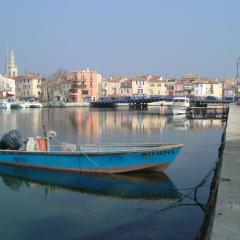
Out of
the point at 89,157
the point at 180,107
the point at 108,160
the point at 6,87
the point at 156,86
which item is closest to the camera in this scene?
the point at 89,157

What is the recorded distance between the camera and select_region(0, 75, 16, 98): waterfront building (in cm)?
14181

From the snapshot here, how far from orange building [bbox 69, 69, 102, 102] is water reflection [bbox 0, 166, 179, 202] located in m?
126

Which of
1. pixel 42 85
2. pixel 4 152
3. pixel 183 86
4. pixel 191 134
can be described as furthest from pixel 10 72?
pixel 4 152

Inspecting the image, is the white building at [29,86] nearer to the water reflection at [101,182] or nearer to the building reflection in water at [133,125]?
the building reflection in water at [133,125]

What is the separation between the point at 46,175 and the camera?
63.0ft

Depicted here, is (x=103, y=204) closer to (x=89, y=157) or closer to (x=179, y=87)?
(x=89, y=157)

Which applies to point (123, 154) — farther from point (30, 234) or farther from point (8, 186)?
point (30, 234)

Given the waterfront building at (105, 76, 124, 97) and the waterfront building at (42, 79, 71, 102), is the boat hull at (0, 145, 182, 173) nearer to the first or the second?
the waterfront building at (42, 79, 71, 102)

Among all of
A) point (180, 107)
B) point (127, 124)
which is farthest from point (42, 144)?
point (180, 107)

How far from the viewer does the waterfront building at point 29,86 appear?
155625 mm

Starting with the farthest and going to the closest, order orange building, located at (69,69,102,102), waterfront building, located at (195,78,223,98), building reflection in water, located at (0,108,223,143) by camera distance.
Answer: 1. waterfront building, located at (195,78,223,98)
2. orange building, located at (69,69,102,102)
3. building reflection in water, located at (0,108,223,143)

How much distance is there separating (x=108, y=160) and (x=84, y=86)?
13134cm

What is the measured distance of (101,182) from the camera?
17906 millimetres

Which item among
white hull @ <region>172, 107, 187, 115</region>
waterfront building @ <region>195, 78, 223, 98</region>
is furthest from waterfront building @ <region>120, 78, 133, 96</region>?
white hull @ <region>172, 107, 187, 115</region>
